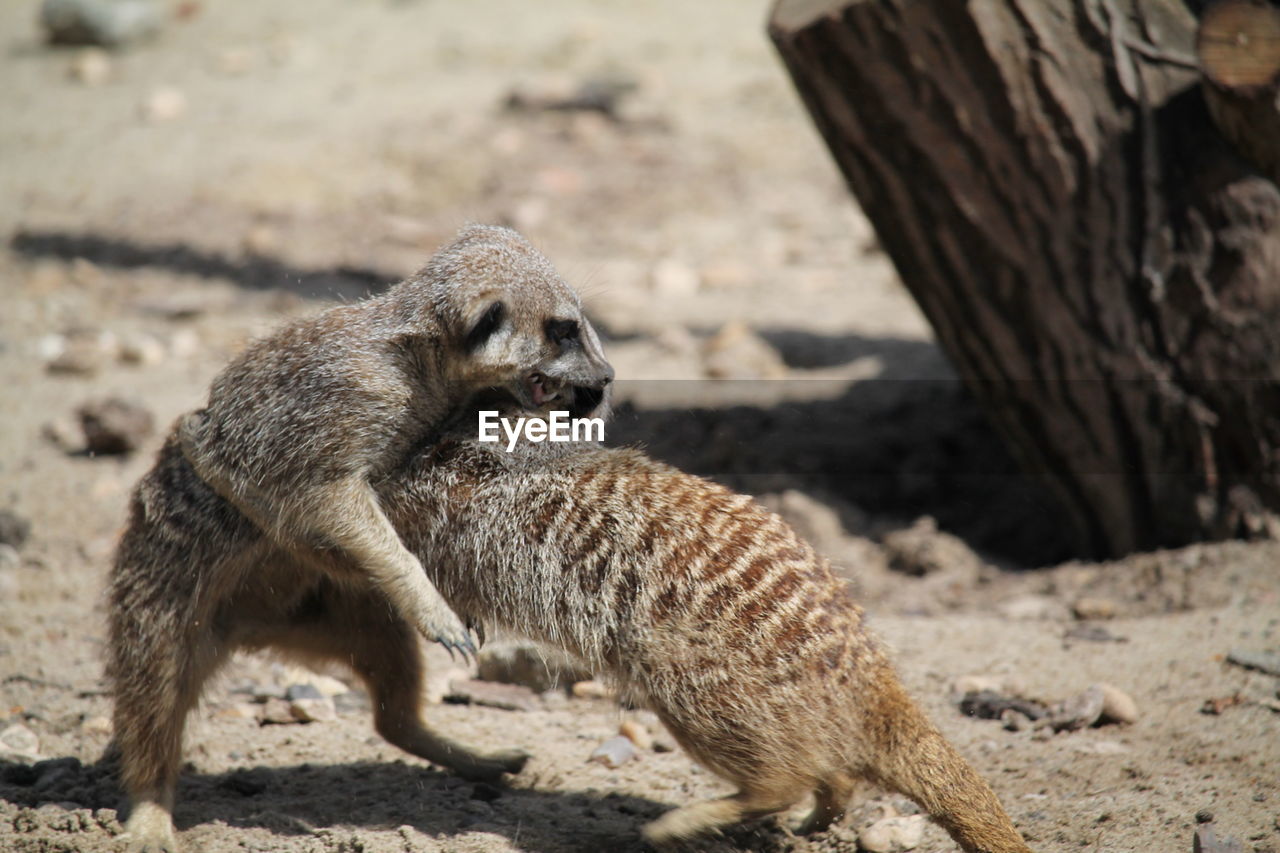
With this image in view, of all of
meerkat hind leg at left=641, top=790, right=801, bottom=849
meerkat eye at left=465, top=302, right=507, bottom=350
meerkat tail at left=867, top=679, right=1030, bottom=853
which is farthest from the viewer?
meerkat eye at left=465, top=302, right=507, bottom=350

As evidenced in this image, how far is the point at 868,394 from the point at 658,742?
8.23 ft

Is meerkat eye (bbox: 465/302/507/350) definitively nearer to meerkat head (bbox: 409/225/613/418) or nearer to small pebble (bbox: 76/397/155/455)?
meerkat head (bbox: 409/225/613/418)

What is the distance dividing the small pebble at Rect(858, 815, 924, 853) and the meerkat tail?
28 centimetres

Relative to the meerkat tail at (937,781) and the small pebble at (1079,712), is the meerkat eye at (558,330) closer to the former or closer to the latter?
the meerkat tail at (937,781)

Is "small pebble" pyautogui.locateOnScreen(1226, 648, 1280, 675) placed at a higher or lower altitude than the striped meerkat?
lower

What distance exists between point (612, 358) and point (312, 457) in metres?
3.07

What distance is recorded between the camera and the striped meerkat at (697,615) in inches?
99.3

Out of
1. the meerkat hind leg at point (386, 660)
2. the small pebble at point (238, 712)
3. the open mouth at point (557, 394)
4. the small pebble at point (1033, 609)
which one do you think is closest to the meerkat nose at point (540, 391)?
the open mouth at point (557, 394)

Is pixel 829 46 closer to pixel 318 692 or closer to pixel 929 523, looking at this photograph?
pixel 929 523

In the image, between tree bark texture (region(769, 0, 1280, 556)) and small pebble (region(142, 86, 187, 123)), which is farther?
small pebble (region(142, 86, 187, 123))

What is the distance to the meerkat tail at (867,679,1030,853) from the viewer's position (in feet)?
8.09

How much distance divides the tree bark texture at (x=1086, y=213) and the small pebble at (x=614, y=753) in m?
1.95

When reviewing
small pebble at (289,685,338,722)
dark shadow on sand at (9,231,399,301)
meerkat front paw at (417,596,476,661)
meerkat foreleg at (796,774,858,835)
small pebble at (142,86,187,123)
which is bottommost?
meerkat foreleg at (796,774,858,835)

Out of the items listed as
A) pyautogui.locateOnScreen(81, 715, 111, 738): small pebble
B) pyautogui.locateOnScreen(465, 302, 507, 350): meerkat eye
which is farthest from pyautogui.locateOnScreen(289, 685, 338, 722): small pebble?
pyautogui.locateOnScreen(465, 302, 507, 350): meerkat eye
